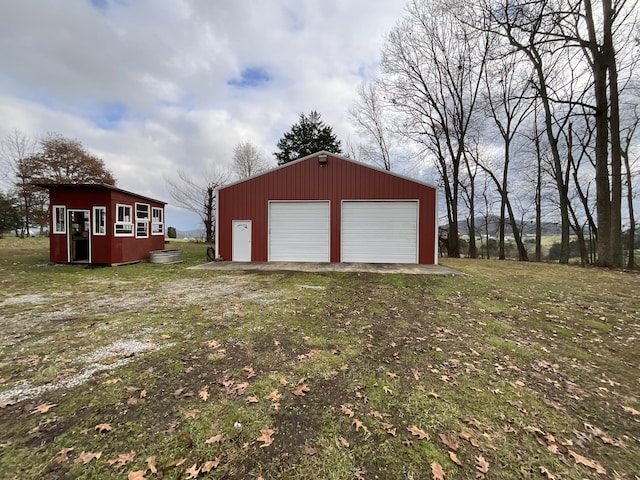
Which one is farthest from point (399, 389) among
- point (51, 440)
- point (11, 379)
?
point (11, 379)

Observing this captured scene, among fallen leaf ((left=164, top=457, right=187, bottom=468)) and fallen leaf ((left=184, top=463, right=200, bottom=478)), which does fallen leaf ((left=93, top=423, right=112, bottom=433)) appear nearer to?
fallen leaf ((left=164, top=457, right=187, bottom=468))

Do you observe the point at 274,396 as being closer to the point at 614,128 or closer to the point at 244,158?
the point at 614,128

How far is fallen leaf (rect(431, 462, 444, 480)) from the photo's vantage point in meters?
1.69

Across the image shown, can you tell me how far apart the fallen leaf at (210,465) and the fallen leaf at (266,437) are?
294mm

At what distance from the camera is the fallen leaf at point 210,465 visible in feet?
5.56

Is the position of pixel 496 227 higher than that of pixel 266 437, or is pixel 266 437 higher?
pixel 496 227

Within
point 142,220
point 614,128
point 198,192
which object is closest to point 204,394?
point 142,220

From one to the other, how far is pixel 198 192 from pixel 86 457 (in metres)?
26.5

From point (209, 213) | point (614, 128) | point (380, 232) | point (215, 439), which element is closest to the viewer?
point (215, 439)

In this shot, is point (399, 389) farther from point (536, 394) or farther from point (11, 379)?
point (11, 379)

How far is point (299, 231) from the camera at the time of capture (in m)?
11.6

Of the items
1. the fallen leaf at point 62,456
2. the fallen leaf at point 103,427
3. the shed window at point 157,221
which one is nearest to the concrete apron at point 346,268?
the shed window at point 157,221

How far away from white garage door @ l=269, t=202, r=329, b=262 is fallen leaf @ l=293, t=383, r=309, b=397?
28.9ft

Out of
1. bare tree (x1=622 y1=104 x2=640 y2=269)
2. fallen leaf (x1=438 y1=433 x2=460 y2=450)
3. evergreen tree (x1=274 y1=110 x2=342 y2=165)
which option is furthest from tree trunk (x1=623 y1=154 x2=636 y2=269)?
fallen leaf (x1=438 y1=433 x2=460 y2=450)
